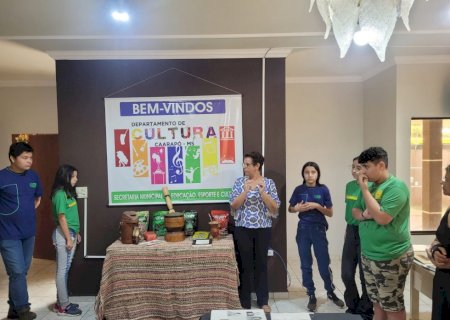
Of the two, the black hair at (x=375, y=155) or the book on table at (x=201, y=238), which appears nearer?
A: the black hair at (x=375, y=155)

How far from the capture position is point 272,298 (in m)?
3.22

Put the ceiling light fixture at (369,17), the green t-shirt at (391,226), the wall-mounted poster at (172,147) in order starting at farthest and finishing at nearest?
the wall-mounted poster at (172,147)
the green t-shirt at (391,226)
the ceiling light fixture at (369,17)

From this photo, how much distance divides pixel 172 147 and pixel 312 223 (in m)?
1.52

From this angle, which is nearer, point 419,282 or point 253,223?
point 419,282

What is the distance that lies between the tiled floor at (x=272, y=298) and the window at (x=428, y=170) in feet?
2.93

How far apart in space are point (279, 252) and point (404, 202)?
152 centimetres

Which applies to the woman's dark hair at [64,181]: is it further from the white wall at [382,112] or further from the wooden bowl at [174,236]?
the white wall at [382,112]

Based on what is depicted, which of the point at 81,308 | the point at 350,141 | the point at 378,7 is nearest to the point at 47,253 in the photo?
the point at 81,308

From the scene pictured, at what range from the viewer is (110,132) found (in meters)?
3.16

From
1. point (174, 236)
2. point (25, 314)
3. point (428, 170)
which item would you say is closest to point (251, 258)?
point (174, 236)

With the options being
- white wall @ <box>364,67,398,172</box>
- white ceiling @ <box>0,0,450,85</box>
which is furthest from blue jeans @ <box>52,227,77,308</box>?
white wall @ <box>364,67,398,172</box>

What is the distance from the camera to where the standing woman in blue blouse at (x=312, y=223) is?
295 cm

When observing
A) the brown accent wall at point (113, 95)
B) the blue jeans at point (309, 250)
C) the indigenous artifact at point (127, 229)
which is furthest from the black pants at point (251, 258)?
the indigenous artifact at point (127, 229)

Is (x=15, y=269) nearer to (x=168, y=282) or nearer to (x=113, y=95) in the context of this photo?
(x=168, y=282)
